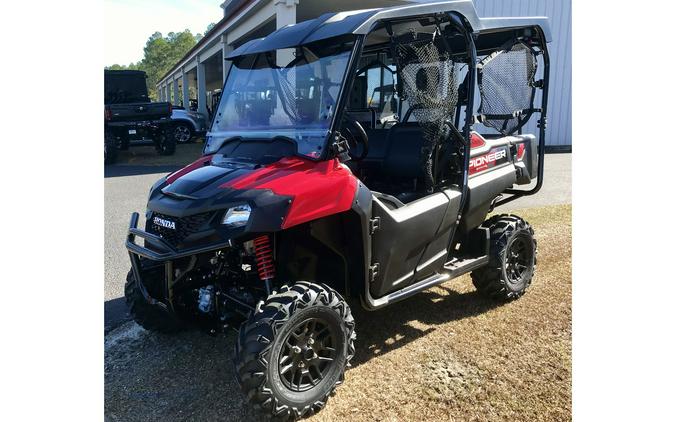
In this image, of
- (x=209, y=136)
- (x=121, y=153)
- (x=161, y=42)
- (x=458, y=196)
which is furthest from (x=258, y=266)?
(x=161, y=42)

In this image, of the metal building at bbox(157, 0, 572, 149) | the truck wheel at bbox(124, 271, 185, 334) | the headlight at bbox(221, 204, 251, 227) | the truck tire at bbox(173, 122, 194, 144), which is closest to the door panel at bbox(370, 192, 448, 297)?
the headlight at bbox(221, 204, 251, 227)

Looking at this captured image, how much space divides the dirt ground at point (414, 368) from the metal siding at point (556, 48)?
8068 mm

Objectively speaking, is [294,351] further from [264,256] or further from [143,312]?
[143,312]

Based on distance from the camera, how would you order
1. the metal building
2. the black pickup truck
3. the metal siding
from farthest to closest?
the black pickup truck
the metal siding
the metal building

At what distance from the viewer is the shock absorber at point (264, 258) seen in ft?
9.33

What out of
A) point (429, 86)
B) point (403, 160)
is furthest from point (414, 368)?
point (429, 86)

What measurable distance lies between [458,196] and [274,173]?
1466mm

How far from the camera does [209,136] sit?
12.1 feet

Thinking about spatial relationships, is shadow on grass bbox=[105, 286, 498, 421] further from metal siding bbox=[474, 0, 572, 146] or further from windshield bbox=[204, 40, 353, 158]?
metal siding bbox=[474, 0, 572, 146]

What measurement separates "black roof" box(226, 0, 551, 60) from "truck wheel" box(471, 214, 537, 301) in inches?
60.5

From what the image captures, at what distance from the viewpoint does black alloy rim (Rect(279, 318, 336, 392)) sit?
272 cm

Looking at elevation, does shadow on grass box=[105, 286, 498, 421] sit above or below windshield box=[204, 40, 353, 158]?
below

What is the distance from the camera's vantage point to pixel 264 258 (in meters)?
2.88

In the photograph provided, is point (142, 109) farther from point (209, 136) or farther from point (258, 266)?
point (258, 266)
